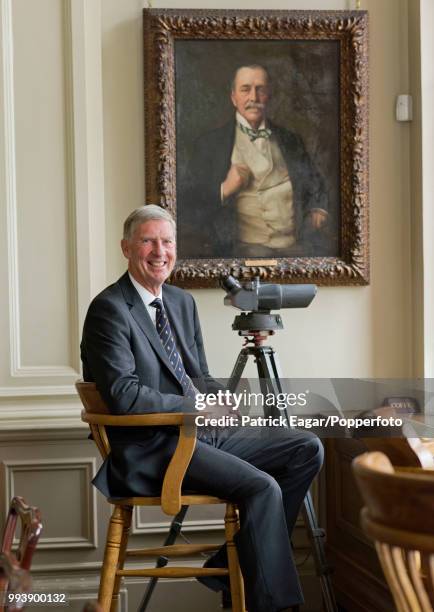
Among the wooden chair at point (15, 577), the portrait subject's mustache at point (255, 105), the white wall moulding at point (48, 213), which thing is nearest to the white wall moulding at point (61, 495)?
the white wall moulding at point (48, 213)

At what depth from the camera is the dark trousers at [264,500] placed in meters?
3.08

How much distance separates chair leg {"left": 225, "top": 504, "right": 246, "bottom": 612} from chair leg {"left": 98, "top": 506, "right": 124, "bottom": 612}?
363 millimetres

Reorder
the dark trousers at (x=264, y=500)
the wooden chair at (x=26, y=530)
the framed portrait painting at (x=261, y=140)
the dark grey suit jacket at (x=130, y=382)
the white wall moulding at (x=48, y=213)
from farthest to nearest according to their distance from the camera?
1. the framed portrait painting at (x=261, y=140)
2. the white wall moulding at (x=48, y=213)
3. the dark grey suit jacket at (x=130, y=382)
4. the dark trousers at (x=264, y=500)
5. the wooden chair at (x=26, y=530)

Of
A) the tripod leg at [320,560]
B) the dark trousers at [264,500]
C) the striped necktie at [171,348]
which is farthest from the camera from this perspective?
the striped necktie at [171,348]

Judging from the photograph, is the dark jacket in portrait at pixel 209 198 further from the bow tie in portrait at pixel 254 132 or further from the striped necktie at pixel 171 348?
the striped necktie at pixel 171 348

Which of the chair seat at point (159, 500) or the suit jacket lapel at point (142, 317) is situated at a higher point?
the suit jacket lapel at point (142, 317)

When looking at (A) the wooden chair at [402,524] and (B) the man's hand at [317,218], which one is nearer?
(A) the wooden chair at [402,524]

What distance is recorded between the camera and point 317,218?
4.18 m

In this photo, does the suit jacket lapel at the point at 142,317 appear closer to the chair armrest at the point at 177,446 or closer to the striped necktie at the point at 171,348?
the striped necktie at the point at 171,348

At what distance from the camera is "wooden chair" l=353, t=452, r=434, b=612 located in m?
1.40

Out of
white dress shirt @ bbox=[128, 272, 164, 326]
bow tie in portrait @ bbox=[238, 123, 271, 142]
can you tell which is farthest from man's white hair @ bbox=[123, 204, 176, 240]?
bow tie in portrait @ bbox=[238, 123, 271, 142]

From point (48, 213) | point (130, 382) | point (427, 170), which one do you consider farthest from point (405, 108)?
point (130, 382)

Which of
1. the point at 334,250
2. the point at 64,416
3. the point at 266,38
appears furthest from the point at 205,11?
the point at 64,416

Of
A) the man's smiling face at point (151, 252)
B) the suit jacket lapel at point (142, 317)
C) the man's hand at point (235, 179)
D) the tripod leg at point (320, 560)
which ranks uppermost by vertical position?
the man's hand at point (235, 179)
